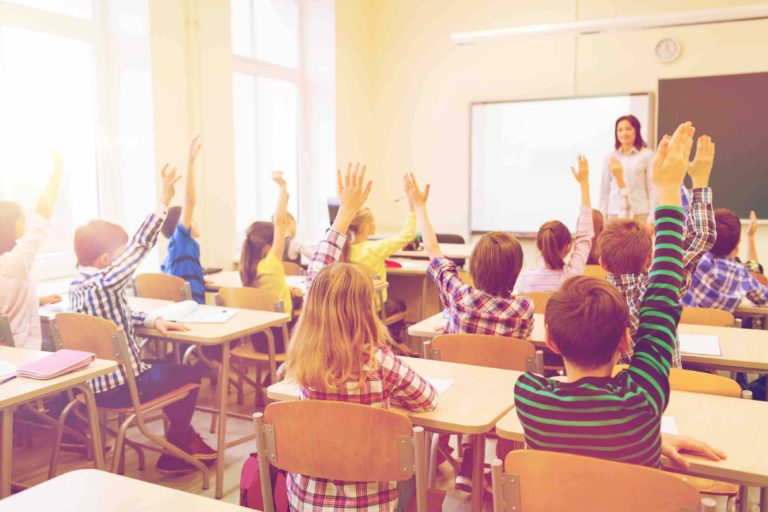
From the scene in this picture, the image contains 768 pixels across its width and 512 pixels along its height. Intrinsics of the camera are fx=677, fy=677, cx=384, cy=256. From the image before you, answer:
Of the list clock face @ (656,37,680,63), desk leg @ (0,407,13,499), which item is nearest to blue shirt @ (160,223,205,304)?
desk leg @ (0,407,13,499)

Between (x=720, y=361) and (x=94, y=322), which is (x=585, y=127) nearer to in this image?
(x=720, y=361)

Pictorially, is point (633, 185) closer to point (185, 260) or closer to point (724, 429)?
point (185, 260)

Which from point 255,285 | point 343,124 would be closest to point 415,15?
point 343,124

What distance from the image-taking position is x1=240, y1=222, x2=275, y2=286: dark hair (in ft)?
12.2

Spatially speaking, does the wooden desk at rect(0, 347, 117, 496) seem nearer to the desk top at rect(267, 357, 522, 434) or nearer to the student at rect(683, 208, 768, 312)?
the desk top at rect(267, 357, 522, 434)

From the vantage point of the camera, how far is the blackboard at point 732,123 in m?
5.53

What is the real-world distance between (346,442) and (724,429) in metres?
0.93

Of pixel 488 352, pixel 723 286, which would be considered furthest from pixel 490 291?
pixel 723 286

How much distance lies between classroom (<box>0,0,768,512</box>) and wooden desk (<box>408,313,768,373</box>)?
18mm

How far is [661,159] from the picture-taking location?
1.48 m

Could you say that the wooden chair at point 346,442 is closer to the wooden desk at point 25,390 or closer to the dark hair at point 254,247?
the wooden desk at point 25,390

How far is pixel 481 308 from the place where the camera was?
2.47 meters

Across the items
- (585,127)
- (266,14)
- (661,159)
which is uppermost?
(266,14)

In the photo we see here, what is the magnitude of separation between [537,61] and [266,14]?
2589mm
